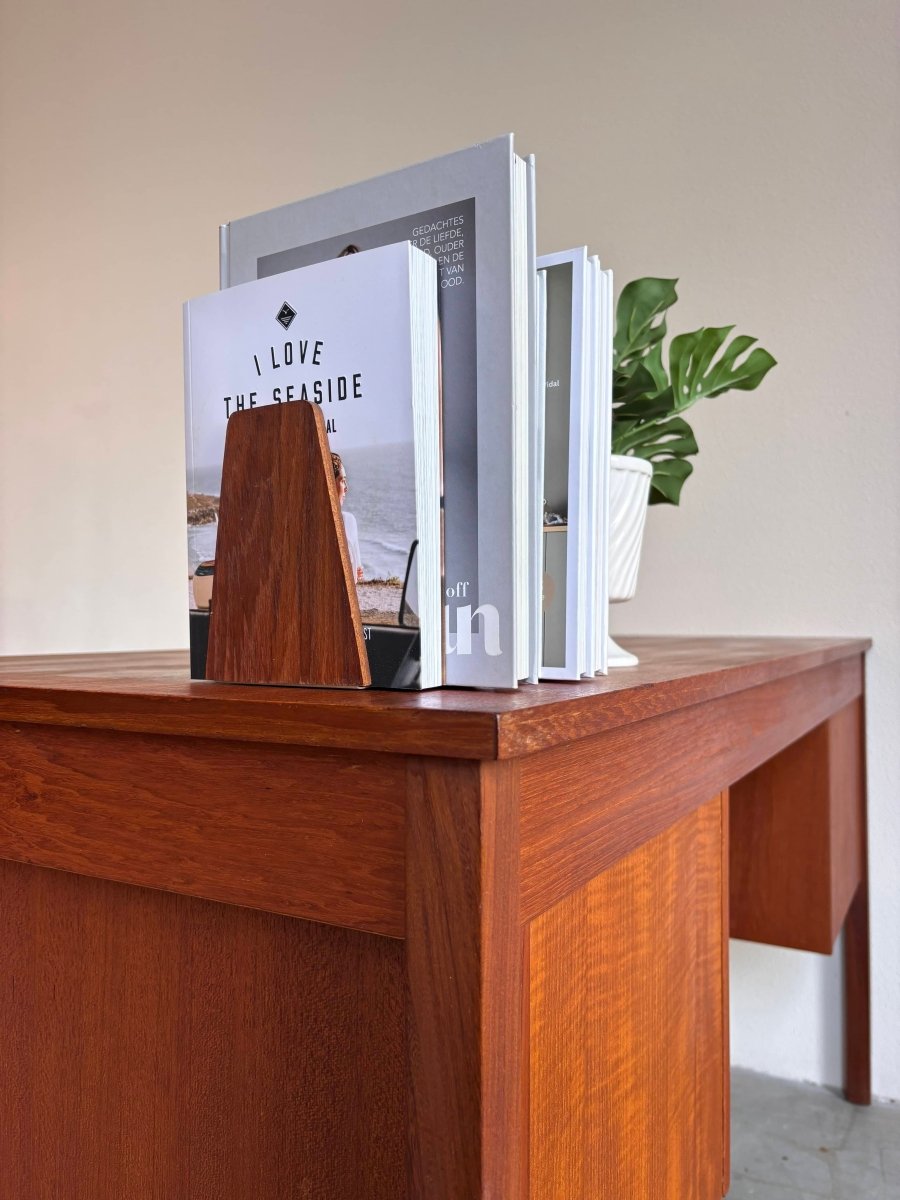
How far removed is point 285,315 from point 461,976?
35cm

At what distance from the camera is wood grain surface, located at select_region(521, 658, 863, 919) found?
1.38 ft

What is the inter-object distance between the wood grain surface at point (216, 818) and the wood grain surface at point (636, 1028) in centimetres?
9

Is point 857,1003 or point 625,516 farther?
point 857,1003

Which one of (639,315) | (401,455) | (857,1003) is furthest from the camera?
(857,1003)

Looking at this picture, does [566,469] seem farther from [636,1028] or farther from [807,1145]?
[807,1145]

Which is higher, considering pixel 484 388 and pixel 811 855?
pixel 484 388

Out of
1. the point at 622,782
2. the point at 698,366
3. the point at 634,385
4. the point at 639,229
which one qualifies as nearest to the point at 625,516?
the point at 634,385

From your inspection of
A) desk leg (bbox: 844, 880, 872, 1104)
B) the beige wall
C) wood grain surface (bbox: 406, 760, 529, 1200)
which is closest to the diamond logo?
wood grain surface (bbox: 406, 760, 529, 1200)

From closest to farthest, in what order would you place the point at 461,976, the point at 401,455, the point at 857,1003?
1. the point at 461,976
2. the point at 401,455
3. the point at 857,1003

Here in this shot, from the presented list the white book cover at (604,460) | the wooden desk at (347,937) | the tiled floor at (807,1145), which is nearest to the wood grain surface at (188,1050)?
the wooden desk at (347,937)

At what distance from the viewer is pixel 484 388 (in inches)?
18.9

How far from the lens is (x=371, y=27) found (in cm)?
199

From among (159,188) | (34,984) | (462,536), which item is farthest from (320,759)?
(159,188)

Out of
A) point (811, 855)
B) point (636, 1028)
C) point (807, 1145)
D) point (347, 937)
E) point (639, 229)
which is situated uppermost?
point (639, 229)
